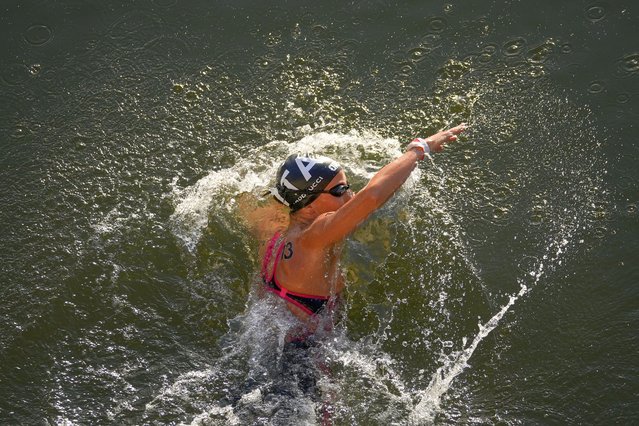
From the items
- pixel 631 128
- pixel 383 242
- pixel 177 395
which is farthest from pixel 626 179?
pixel 177 395

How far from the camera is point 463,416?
19.7 feet

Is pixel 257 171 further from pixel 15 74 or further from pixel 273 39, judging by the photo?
pixel 15 74

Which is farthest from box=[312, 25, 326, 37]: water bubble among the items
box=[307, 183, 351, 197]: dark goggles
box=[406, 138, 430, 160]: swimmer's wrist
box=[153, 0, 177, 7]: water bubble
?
box=[406, 138, 430, 160]: swimmer's wrist

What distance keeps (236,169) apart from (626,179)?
3.33 metres

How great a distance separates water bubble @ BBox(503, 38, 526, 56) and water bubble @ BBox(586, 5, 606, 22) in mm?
760

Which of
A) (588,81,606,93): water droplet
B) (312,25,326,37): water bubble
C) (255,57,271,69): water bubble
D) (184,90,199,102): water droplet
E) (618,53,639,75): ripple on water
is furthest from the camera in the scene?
(312,25,326,37): water bubble

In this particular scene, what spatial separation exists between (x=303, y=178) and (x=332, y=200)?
27cm

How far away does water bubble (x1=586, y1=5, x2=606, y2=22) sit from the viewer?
8789mm

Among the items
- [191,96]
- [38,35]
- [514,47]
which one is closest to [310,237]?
[191,96]

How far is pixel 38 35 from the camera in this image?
30.5 ft

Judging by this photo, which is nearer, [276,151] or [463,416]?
[463,416]

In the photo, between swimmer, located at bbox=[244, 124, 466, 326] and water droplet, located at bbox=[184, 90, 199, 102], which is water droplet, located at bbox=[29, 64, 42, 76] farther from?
swimmer, located at bbox=[244, 124, 466, 326]

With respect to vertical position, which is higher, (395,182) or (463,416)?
(395,182)

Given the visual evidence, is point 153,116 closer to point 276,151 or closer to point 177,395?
point 276,151
